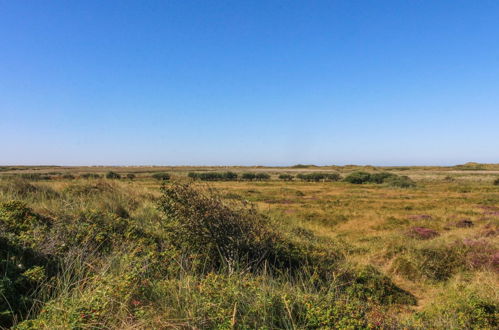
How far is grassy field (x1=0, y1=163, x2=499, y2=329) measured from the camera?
3781 millimetres

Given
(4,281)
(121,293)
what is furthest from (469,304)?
(4,281)

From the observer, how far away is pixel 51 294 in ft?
14.6

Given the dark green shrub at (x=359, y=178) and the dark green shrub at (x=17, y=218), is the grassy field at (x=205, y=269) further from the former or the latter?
the dark green shrub at (x=359, y=178)

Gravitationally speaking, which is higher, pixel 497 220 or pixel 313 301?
pixel 313 301

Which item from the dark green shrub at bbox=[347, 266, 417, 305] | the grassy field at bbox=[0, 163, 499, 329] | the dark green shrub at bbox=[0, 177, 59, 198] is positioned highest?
the dark green shrub at bbox=[0, 177, 59, 198]

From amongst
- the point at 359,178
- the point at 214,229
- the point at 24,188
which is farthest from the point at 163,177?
the point at 359,178

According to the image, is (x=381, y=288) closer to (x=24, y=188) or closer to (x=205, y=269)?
(x=205, y=269)

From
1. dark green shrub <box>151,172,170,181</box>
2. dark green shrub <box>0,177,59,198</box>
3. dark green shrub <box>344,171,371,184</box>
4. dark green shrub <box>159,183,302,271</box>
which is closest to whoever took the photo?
dark green shrub <box>159,183,302,271</box>

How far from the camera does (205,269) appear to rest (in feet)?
23.8

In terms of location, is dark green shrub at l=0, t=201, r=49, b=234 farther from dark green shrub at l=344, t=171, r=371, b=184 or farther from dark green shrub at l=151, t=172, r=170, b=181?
dark green shrub at l=344, t=171, r=371, b=184

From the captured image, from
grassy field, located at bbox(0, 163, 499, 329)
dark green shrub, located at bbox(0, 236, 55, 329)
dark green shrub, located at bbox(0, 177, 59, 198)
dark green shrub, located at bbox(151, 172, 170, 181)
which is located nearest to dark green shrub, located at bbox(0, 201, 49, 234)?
grassy field, located at bbox(0, 163, 499, 329)

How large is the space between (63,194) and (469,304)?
47.4 ft

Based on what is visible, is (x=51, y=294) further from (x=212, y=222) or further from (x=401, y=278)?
(x=401, y=278)

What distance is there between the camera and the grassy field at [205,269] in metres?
3.78
